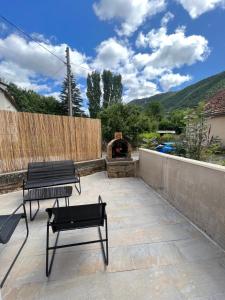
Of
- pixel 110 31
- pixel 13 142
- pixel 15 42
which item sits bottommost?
pixel 13 142

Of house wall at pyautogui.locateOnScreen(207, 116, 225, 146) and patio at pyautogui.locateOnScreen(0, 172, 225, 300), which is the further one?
house wall at pyautogui.locateOnScreen(207, 116, 225, 146)

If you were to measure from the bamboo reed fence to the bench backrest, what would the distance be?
960 mm

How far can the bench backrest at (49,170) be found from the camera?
4840 millimetres

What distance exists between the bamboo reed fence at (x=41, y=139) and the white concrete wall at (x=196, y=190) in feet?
11.1

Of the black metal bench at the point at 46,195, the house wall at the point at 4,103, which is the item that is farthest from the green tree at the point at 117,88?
the black metal bench at the point at 46,195

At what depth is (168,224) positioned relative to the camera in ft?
10.9

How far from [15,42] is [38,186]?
311 inches

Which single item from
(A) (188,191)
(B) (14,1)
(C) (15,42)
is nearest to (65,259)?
(A) (188,191)

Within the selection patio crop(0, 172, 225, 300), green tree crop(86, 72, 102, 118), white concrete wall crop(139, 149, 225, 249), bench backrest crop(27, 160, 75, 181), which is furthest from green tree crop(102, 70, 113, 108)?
patio crop(0, 172, 225, 300)

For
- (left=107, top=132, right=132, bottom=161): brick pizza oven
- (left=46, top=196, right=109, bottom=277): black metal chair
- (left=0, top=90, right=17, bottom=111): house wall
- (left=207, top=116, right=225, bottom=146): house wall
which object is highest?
(left=0, top=90, right=17, bottom=111): house wall

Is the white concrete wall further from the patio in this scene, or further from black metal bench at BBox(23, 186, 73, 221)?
black metal bench at BBox(23, 186, 73, 221)

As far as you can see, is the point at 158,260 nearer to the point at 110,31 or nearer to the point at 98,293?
the point at 98,293

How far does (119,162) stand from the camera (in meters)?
6.73

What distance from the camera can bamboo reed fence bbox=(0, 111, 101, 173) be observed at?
5.33 metres
